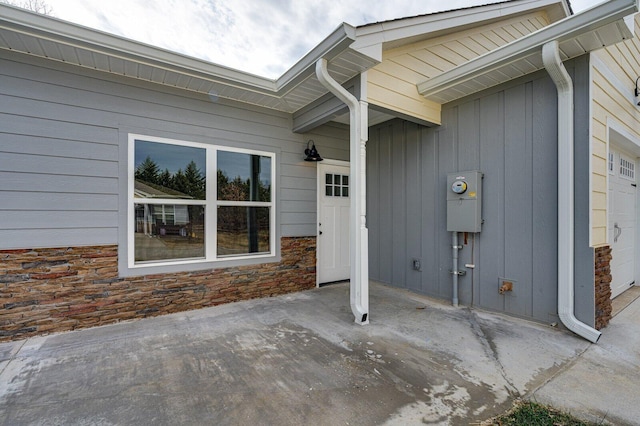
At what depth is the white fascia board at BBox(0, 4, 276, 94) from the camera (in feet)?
8.23

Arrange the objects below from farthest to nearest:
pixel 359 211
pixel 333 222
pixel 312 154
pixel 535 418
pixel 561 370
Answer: pixel 333 222 → pixel 312 154 → pixel 359 211 → pixel 561 370 → pixel 535 418

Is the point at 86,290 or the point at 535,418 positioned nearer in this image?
the point at 535,418

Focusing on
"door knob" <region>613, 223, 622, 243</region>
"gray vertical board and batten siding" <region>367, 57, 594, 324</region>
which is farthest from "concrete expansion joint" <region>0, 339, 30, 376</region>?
"door knob" <region>613, 223, 622, 243</region>

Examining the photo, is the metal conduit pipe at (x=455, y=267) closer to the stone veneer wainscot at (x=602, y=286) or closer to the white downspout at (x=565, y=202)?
the white downspout at (x=565, y=202)

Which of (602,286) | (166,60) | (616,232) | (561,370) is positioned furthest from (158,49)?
(616,232)

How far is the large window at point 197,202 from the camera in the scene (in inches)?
136

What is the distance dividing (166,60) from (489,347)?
4.29 m

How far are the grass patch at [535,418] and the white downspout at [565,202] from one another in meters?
1.49

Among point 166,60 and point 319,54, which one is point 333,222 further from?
point 166,60

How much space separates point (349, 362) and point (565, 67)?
3618mm

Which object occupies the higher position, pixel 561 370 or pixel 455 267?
pixel 455 267

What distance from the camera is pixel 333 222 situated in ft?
16.8

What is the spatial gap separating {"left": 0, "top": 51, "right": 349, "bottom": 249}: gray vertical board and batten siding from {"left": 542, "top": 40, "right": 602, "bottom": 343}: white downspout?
3893 mm

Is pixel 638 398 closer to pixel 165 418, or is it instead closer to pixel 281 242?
pixel 165 418
